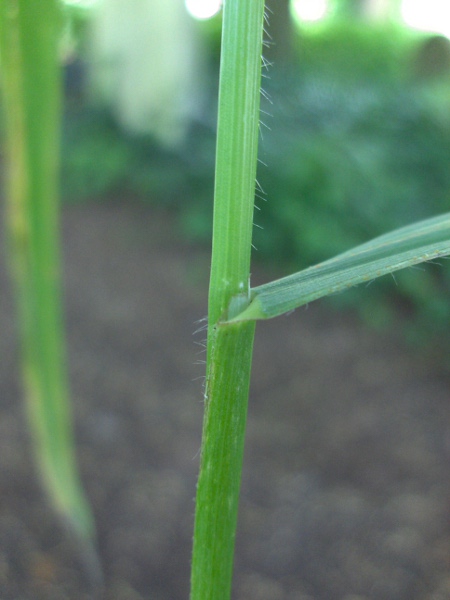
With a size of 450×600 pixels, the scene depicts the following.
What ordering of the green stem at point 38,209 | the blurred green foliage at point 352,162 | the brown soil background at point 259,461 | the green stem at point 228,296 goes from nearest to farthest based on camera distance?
1. the green stem at point 228,296
2. the green stem at point 38,209
3. the brown soil background at point 259,461
4. the blurred green foliage at point 352,162

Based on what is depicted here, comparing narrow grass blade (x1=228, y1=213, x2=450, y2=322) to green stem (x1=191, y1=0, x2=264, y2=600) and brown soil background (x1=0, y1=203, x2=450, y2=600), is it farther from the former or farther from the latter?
brown soil background (x1=0, y1=203, x2=450, y2=600)

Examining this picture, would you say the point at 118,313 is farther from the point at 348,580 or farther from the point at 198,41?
the point at 198,41

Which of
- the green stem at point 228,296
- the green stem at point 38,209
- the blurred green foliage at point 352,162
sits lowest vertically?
the green stem at point 228,296

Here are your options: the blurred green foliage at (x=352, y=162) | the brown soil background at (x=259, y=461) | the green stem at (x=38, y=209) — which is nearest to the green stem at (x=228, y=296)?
the green stem at (x=38, y=209)

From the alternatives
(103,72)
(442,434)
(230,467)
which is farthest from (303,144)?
(230,467)

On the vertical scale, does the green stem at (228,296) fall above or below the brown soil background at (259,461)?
below

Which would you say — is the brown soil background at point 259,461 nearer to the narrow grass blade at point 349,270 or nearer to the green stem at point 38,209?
the green stem at point 38,209

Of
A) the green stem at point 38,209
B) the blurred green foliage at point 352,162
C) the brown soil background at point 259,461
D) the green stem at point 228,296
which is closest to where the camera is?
the green stem at point 228,296

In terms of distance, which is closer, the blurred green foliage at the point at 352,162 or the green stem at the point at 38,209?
the green stem at the point at 38,209
